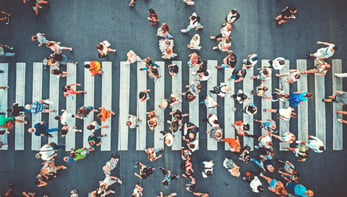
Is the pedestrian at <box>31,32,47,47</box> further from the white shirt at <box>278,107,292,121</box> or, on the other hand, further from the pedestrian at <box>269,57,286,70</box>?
the white shirt at <box>278,107,292,121</box>

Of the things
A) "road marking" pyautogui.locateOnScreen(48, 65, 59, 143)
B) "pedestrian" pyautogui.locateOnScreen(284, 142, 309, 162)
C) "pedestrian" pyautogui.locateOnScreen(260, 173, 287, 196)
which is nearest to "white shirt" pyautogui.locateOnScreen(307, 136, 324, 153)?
"pedestrian" pyautogui.locateOnScreen(284, 142, 309, 162)

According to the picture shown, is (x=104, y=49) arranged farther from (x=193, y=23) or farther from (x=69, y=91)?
(x=193, y=23)

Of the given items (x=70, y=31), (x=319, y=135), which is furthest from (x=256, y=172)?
(x=70, y=31)

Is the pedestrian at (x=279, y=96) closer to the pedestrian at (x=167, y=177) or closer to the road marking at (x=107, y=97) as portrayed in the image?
the pedestrian at (x=167, y=177)

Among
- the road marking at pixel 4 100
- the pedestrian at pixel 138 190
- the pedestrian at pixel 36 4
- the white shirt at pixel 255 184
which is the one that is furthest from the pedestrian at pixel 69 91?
the white shirt at pixel 255 184

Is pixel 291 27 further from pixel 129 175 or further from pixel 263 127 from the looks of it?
pixel 129 175

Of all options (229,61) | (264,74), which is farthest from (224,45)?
(264,74)

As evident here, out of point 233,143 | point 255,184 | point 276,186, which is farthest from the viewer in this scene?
point 233,143
